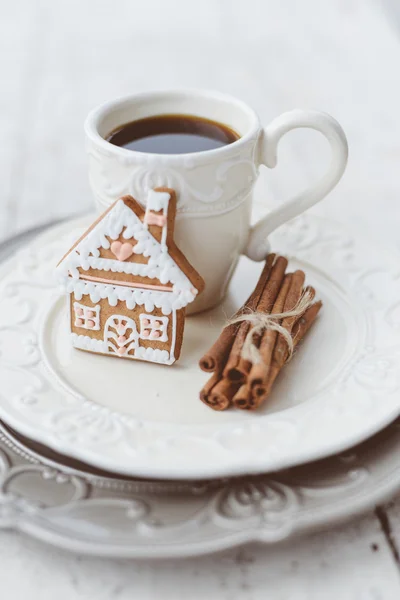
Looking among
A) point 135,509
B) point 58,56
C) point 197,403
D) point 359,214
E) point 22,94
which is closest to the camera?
point 135,509

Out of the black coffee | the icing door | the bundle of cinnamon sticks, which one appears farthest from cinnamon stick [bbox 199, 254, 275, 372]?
the black coffee

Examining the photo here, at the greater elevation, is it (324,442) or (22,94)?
(324,442)

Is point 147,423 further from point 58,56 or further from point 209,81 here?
point 58,56

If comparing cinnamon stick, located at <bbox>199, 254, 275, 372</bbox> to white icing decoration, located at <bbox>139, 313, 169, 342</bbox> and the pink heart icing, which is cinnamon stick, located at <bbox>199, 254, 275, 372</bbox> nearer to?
white icing decoration, located at <bbox>139, 313, 169, 342</bbox>

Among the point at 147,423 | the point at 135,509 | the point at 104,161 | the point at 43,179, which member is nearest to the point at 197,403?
the point at 147,423

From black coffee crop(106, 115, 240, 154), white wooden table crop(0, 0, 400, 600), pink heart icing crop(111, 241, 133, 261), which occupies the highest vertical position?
black coffee crop(106, 115, 240, 154)

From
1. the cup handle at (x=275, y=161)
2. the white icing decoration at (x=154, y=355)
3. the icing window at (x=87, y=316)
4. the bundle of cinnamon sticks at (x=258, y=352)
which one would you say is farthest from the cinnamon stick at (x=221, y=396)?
the cup handle at (x=275, y=161)

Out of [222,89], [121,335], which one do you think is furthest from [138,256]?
[222,89]
